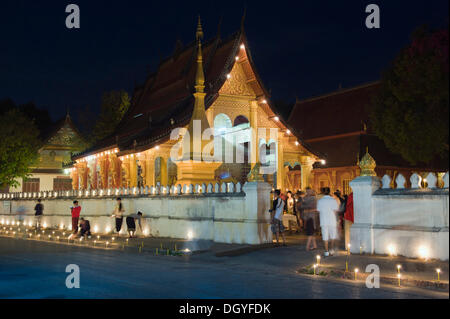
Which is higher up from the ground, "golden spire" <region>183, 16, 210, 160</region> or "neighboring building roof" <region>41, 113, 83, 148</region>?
"neighboring building roof" <region>41, 113, 83, 148</region>

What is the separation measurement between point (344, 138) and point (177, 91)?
13.7 metres

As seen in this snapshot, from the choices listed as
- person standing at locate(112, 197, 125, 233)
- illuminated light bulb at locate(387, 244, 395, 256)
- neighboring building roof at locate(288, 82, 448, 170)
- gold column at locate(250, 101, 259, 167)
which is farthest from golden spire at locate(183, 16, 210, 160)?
neighboring building roof at locate(288, 82, 448, 170)

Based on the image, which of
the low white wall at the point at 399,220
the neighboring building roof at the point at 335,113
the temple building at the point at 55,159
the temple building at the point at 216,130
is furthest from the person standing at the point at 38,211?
the neighboring building roof at the point at 335,113

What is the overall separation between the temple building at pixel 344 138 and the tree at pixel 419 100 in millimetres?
11374

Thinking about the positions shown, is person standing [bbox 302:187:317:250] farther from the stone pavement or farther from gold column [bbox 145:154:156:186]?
gold column [bbox 145:154:156:186]

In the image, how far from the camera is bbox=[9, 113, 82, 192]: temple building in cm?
4450

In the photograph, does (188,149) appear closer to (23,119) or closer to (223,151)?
(223,151)

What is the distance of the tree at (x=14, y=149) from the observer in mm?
37562

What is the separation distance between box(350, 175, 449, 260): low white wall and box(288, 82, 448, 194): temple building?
13.8m

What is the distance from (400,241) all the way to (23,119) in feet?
114

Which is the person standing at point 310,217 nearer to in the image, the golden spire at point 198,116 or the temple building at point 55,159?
the golden spire at point 198,116

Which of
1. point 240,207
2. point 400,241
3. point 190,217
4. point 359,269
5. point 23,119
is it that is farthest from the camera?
point 23,119

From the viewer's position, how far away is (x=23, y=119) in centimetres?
4044

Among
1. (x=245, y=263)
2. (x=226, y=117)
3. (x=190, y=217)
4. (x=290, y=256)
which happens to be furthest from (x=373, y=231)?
(x=226, y=117)
